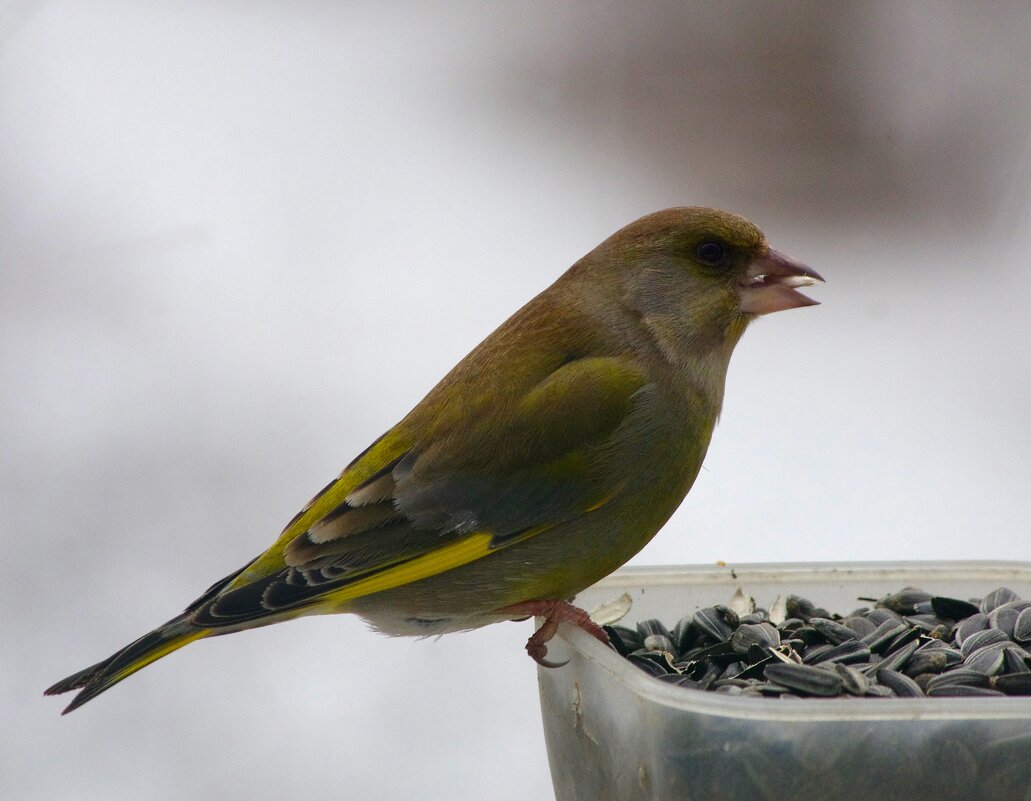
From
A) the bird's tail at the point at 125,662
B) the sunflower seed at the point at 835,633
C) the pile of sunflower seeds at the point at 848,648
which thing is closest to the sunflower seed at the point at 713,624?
the pile of sunflower seeds at the point at 848,648

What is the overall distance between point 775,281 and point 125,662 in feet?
4.40

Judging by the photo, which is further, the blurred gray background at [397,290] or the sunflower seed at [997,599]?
the blurred gray background at [397,290]

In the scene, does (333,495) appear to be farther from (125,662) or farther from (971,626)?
(971,626)

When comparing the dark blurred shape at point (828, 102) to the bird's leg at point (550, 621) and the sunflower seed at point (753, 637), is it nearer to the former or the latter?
the bird's leg at point (550, 621)

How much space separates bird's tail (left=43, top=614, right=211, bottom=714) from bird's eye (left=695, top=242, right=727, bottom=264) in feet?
3.68

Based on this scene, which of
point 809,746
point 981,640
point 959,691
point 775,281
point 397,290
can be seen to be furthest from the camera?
point 397,290

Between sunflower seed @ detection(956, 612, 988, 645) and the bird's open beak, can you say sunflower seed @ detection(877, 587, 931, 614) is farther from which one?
the bird's open beak

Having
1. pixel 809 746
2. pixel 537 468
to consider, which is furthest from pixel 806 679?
pixel 537 468

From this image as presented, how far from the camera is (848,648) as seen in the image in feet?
7.05

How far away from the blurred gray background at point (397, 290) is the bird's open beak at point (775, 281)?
1.70 meters

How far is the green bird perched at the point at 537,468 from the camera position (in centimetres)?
237

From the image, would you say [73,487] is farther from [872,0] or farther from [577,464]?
[872,0]

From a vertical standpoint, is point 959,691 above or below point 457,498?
below

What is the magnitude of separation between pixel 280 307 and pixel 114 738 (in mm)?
2276
